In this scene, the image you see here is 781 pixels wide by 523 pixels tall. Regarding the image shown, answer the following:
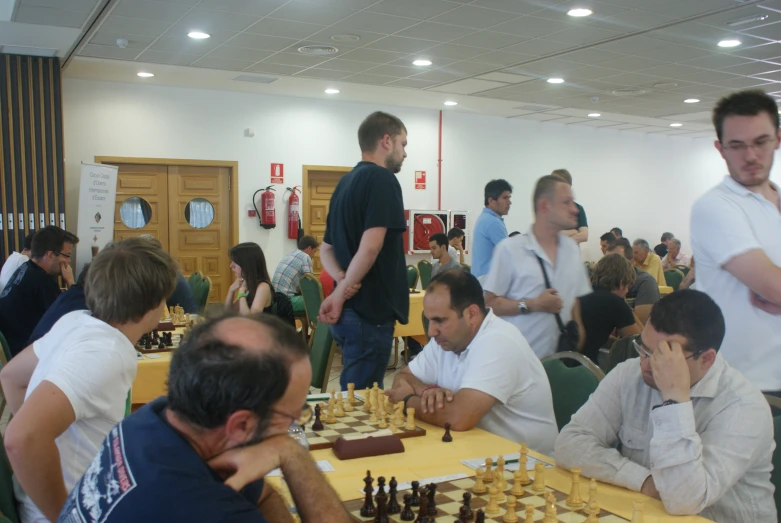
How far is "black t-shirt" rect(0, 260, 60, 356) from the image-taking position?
4.91 metres

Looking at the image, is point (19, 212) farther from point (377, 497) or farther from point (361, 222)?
point (377, 497)

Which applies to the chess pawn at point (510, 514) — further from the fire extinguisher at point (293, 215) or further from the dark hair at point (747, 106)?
the fire extinguisher at point (293, 215)

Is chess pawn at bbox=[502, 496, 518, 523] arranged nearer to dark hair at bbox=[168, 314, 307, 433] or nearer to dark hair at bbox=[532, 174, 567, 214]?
dark hair at bbox=[168, 314, 307, 433]

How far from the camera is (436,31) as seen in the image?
6.44m

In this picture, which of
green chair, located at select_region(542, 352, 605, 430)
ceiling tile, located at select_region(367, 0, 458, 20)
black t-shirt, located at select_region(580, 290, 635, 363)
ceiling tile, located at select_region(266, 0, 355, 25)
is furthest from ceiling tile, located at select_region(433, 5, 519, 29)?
green chair, located at select_region(542, 352, 605, 430)

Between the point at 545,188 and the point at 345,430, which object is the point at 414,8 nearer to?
the point at 545,188

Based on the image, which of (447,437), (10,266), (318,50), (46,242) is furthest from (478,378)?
(10,266)

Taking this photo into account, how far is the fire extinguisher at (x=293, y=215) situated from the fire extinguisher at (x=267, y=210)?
0.82 feet

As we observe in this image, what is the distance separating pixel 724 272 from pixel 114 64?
728cm

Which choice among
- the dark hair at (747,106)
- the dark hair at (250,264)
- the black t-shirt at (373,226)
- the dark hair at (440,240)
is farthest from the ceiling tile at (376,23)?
the dark hair at (747,106)

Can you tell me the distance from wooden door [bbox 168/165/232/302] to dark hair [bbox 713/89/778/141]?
8137 mm

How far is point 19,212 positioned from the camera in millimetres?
7684

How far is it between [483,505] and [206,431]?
84 cm

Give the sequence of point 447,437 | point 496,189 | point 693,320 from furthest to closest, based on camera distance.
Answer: point 496,189, point 447,437, point 693,320
